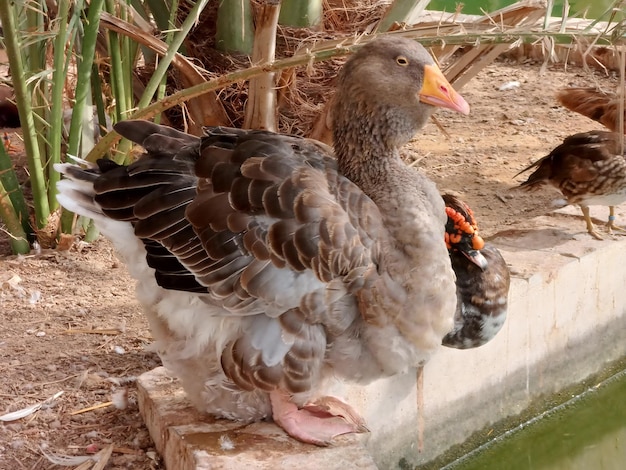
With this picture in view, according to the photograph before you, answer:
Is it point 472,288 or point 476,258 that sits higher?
point 476,258

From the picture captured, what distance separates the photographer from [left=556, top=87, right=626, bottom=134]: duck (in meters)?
5.71

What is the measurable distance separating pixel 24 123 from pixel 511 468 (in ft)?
9.08

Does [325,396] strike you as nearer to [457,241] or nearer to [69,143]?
[457,241]

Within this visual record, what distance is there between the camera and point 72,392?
3.51 metres

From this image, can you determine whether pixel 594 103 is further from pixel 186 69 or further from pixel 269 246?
pixel 269 246

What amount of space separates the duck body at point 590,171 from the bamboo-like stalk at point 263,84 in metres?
1.61

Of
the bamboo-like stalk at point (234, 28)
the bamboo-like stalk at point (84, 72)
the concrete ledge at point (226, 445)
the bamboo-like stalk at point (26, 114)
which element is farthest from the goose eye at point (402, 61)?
the bamboo-like stalk at point (234, 28)

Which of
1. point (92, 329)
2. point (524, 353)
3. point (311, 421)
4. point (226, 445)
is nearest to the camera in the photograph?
point (226, 445)

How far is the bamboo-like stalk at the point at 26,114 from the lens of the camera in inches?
154

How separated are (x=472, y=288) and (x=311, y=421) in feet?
2.96

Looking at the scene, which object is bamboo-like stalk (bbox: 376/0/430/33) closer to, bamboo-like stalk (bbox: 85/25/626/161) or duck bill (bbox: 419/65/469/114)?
bamboo-like stalk (bbox: 85/25/626/161)

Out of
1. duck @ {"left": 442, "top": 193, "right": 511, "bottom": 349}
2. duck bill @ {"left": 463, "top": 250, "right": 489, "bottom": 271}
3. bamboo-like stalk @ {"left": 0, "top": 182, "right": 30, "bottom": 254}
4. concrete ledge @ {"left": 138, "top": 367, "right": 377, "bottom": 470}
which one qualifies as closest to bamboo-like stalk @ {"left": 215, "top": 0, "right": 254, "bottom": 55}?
bamboo-like stalk @ {"left": 0, "top": 182, "right": 30, "bottom": 254}

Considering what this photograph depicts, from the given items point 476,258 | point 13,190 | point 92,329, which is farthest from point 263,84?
point 476,258

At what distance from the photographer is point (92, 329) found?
155 inches
